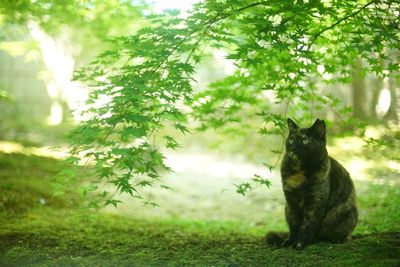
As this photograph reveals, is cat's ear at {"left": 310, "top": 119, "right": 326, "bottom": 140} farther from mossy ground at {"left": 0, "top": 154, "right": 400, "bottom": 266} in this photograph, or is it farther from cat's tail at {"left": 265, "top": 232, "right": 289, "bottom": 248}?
cat's tail at {"left": 265, "top": 232, "right": 289, "bottom": 248}

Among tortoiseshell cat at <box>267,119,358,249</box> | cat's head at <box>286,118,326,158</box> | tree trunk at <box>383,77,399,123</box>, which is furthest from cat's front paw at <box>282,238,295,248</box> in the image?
tree trunk at <box>383,77,399,123</box>

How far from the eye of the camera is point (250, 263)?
137 inches

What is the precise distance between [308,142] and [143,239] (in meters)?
2.63

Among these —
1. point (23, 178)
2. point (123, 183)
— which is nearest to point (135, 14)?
point (23, 178)

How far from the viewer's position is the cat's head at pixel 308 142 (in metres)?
3.54

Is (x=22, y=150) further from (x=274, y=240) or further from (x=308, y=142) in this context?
(x=308, y=142)

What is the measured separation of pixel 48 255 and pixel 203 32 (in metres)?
2.92

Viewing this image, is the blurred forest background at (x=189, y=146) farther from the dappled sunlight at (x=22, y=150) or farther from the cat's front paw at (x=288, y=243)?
the cat's front paw at (x=288, y=243)

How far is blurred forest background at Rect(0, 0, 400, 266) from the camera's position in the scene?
13.0ft

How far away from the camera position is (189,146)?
1458 centimetres

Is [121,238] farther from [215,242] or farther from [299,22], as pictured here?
[299,22]

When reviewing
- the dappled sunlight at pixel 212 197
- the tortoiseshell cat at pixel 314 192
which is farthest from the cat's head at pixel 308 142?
the dappled sunlight at pixel 212 197

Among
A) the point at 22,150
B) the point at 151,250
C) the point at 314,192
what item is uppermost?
the point at 22,150

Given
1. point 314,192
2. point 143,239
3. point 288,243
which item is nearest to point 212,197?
point 143,239
